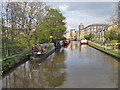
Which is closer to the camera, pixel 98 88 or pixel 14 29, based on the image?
pixel 98 88

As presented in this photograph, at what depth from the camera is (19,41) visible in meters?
17.5

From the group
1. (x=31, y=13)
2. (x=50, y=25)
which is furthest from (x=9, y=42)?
(x=50, y=25)

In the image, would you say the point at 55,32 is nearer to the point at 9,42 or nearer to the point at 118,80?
the point at 9,42

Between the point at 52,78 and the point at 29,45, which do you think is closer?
the point at 52,78

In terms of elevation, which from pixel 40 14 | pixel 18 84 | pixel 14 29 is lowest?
pixel 18 84

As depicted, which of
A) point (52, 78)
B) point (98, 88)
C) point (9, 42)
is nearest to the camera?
point (98, 88)

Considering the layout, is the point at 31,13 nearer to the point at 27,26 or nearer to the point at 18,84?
the point at 27,26

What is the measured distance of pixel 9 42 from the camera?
15164mm

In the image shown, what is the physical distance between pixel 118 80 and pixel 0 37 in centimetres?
1033

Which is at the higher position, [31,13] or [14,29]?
[31,13]

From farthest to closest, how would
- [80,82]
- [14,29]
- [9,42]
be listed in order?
1. [14,29]
2. [9,42]
3. [80,82]

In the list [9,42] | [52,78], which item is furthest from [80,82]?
[9,42]

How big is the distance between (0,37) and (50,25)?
955 inches

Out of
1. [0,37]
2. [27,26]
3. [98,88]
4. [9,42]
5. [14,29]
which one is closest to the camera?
[98,88]
